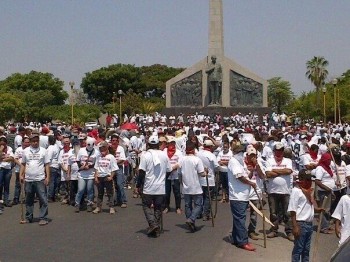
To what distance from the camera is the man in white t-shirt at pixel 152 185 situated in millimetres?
10664

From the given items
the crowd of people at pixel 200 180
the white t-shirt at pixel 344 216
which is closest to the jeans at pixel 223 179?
the crowd of people at pixel 200 180

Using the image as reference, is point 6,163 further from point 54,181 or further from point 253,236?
point 253,236

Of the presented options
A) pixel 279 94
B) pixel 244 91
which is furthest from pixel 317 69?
pixel 244 91

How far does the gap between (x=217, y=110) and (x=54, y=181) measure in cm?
3490

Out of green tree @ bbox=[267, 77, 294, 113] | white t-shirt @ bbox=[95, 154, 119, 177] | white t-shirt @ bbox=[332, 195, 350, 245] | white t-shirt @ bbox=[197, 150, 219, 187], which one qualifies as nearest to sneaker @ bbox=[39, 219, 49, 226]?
white t-shirt @ bbox=[95, 154, 119, 177]

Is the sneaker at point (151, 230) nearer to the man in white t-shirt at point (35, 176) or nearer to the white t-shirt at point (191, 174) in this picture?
the white t-shirt at point (191, 174)

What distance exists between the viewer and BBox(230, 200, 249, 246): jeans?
968 centimetres

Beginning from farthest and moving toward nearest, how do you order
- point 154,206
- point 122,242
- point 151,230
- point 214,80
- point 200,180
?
point 214,80 < point 200,180 < point 154,206 < point 151,230 < point 122,242

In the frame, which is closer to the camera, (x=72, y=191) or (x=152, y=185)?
(x=152, y=185)

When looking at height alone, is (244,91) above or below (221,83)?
below

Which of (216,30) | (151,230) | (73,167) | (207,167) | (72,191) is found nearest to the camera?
(151,230)

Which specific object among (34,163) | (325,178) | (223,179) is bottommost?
(223,179)

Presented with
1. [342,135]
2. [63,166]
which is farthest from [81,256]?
[342,135]

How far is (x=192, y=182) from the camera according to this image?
443 inches
